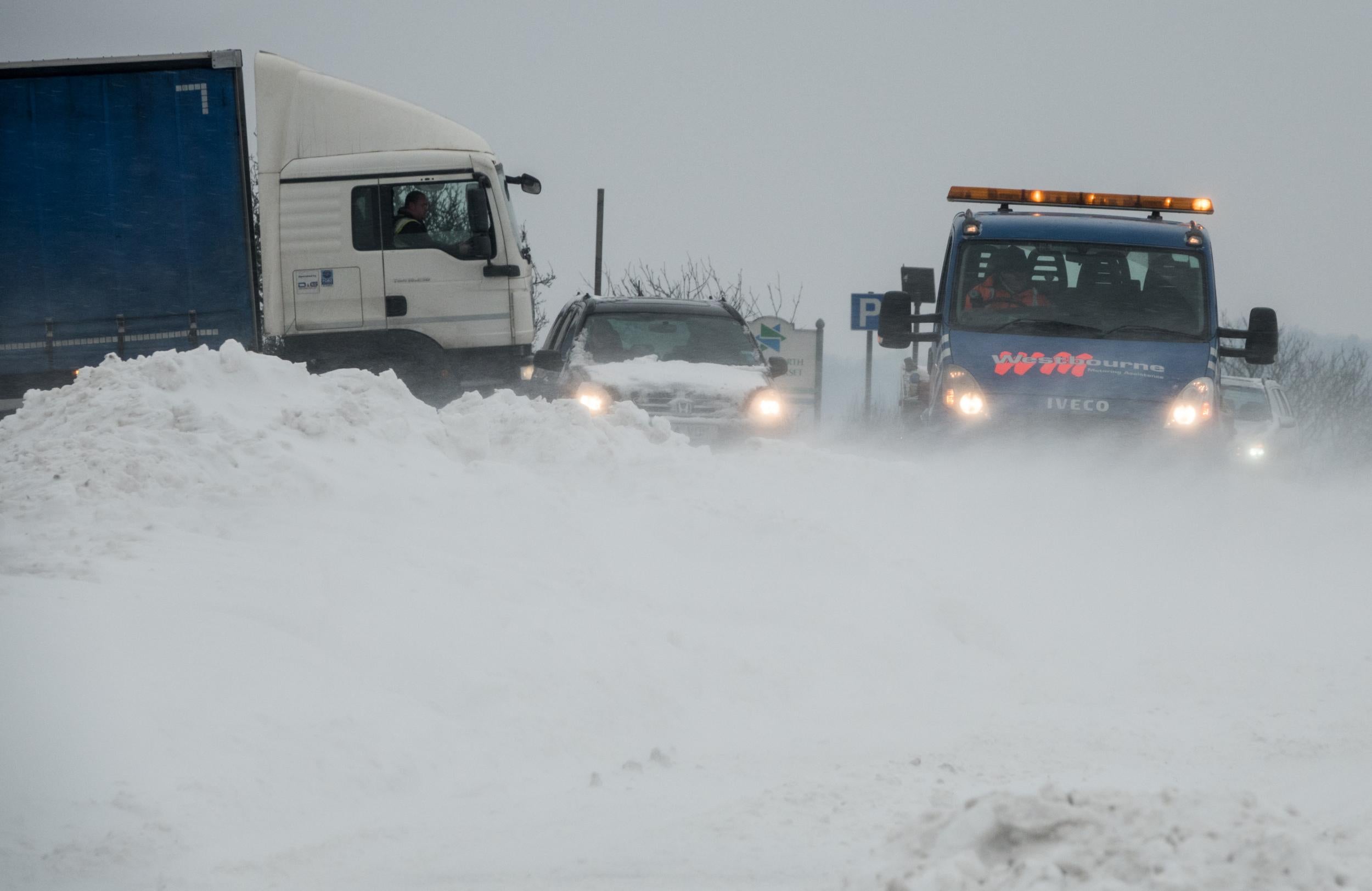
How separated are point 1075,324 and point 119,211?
370 inches

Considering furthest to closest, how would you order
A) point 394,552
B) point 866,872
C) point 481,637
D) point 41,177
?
point 41,177 < point 394,552 < point 481,637 < point 866,872

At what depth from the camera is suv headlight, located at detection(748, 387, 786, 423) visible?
10.8 meters

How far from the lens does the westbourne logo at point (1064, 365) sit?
9.47m

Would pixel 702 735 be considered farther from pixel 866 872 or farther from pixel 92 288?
pixel 92 288

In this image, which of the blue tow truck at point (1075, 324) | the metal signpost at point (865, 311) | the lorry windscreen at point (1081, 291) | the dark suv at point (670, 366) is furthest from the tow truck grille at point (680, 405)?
the metal signpost at point (865, 311)

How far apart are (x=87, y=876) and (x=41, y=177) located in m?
11.7

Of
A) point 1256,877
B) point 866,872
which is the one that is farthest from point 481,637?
point 1256,877

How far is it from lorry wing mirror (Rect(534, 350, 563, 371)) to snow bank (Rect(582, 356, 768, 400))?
0.96 ft

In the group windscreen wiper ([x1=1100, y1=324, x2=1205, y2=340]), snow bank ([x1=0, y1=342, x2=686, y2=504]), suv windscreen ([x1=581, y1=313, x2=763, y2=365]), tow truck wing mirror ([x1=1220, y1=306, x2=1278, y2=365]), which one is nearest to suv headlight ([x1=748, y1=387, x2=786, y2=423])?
suv windscreen ([x1=581, y1=313, x2=763, y2=365])

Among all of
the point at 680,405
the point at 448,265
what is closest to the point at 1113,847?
the point at 680,405

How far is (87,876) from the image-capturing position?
331 centimetres

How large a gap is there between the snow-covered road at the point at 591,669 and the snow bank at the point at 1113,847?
1 centimetres

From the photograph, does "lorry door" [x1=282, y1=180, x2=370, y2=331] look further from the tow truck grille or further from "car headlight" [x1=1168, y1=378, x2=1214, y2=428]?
"car headlight" [x1=1168, y1=378, x2=1214, y2=428]

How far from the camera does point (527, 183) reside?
569 inches
